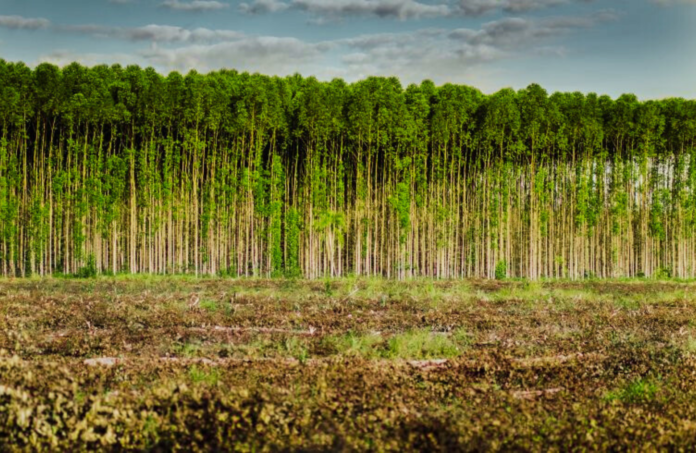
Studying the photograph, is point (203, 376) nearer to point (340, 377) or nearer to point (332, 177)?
point (340, 377)

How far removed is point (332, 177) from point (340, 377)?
78.9 feet

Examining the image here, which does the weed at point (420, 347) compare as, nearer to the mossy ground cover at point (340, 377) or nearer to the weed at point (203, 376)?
the mossy ground cover at point (340, 377)

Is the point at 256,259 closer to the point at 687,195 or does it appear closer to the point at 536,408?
the point at 687,195

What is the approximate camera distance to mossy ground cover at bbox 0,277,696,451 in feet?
16.1

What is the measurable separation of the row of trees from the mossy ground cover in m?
15.9

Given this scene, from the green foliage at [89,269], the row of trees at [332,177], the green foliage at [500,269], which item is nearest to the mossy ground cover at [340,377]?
the green foliage at [89,269]

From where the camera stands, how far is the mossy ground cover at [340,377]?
4.89 m

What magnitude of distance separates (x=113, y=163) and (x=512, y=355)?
24.0m

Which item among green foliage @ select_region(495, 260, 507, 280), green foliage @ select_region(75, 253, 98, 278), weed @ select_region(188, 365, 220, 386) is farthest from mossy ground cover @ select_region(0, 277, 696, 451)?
green foliage @ select_region(495, 260, 507, 280)

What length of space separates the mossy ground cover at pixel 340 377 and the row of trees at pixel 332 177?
1593cm

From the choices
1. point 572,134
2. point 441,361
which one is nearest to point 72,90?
point 572,134

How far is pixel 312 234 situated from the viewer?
96.6ft

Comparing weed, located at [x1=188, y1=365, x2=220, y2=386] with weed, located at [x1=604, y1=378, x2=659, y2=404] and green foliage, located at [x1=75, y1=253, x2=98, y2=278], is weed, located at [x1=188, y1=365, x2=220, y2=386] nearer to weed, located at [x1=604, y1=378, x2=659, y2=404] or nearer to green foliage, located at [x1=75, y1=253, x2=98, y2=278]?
weed, located at [x1=604, y1=378, x2=659, y2=404]

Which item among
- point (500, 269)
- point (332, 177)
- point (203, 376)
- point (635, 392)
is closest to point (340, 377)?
point (203, 376)
